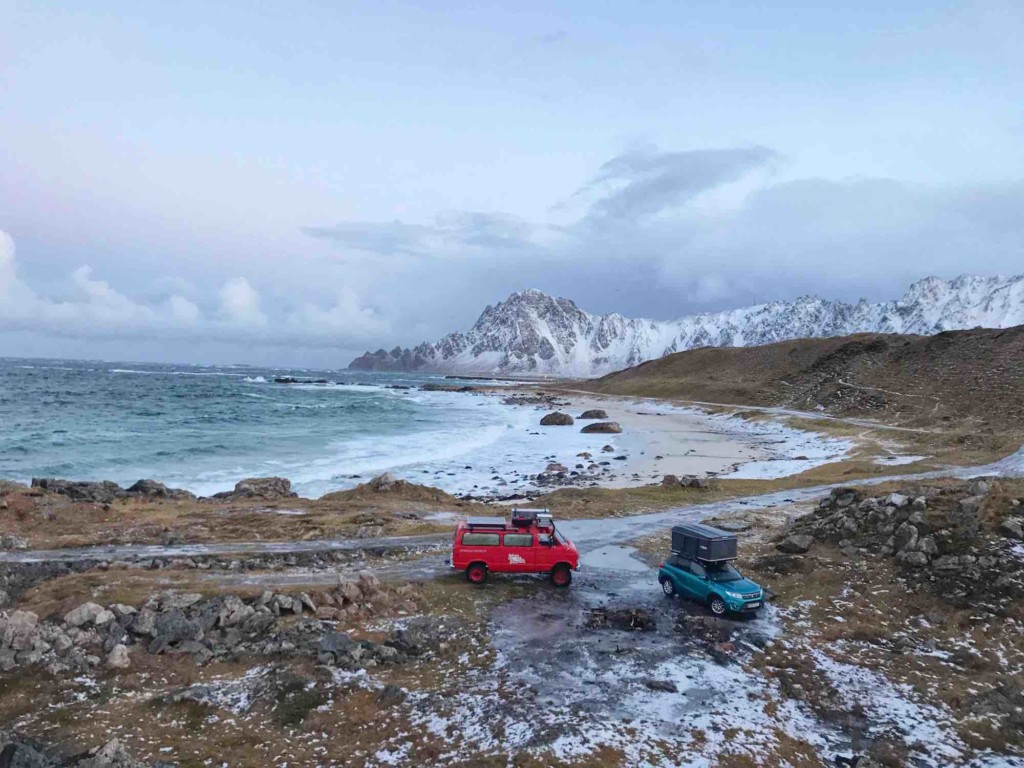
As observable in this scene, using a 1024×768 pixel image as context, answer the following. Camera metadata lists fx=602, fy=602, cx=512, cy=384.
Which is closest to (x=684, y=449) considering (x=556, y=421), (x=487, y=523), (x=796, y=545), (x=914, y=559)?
(x=556, y=421)

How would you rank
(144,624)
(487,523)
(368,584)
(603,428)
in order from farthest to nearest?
(603,428)
(487,523)
(368,584)
(144,624)

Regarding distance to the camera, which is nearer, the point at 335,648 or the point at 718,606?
the point at 335,648

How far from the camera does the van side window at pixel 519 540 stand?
23.2 meters

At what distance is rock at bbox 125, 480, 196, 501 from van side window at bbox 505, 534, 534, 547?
88.7 ft

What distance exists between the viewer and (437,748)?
12945 millimetres

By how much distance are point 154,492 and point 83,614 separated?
24765 millimetres

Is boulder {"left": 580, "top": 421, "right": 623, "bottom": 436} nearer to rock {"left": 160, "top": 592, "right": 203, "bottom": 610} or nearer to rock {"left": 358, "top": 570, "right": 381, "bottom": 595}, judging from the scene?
rock {"left": 358, "top": 570, "right": 381, "bottom": 595}

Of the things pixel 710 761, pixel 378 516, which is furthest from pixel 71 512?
pixel 710 761

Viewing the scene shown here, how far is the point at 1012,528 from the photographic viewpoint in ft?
73.3

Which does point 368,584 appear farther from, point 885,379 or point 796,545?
point 885,379

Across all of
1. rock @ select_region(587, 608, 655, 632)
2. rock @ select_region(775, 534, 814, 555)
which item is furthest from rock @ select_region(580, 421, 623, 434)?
rock @ select_region(587, 608, 655, 632)

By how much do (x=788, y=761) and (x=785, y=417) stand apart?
77.1 meters

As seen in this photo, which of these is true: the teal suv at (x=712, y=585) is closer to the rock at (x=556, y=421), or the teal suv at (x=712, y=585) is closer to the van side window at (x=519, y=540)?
the van side window at (x=519, y=540)

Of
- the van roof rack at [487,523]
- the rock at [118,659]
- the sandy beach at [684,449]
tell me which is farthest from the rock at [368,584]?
the sandy beach at [684,449]
